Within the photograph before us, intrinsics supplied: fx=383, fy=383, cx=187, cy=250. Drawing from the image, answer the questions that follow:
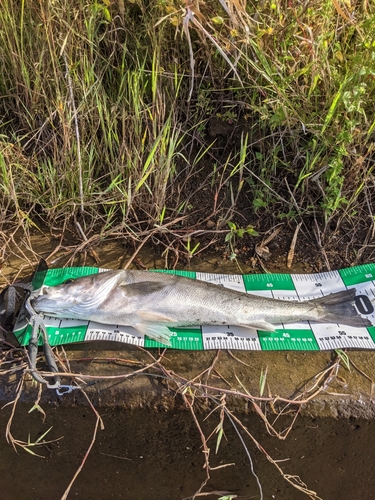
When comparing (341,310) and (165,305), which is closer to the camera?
(165,305)

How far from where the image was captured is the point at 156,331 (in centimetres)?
210

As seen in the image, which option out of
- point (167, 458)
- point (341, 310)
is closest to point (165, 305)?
point (167, 458)

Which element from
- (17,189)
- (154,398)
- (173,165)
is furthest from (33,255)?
(154,398)

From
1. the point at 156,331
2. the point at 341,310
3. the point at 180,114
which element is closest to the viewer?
the point at 156,331

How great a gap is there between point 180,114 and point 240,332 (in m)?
1.58

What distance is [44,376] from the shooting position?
6.22 ft

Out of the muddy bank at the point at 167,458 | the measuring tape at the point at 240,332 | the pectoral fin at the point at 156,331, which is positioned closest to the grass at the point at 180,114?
the measuring tape at the point at 240,332

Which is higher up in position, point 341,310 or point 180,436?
point 341,310

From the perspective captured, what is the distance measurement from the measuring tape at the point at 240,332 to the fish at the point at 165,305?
48mm

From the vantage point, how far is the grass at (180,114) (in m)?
2.33

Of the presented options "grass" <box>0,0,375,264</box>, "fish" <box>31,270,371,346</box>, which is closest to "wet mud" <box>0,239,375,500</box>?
"fish" <box>31,270,371,346</box>

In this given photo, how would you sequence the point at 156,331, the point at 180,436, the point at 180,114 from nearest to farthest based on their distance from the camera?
the point at 180,436 < the point at 156,331 < the point at 180,114

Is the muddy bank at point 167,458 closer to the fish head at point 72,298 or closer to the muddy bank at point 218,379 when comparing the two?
the muddy bank at point 218,379

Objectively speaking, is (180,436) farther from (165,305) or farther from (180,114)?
(180,114)
